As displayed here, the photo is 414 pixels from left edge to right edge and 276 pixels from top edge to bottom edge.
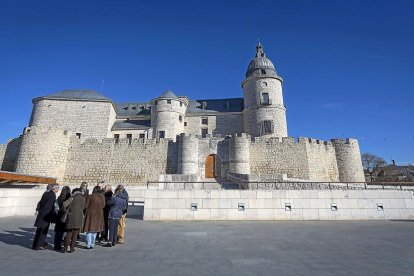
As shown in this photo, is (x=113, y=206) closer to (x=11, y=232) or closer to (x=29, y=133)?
(x=11, y=232)

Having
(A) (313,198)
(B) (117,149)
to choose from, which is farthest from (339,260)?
(B) (117,149)

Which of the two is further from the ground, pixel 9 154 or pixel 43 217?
pixel 9 154

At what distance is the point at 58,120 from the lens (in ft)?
107

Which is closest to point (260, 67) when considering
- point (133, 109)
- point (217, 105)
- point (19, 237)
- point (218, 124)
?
point (217, 105)

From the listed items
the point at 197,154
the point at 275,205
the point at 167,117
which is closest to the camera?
the point at 275,205

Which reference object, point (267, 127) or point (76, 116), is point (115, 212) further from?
point (76, 116)

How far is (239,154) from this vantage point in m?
24.8

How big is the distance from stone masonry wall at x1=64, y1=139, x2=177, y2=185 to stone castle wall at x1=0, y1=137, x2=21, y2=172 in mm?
6762

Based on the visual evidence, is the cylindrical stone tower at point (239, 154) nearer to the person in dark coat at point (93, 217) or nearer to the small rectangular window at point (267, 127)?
the small rectangular window at point (267, 127)

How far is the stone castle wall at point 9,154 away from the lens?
2666 cm

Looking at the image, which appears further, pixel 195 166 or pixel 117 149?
pixel 117 149

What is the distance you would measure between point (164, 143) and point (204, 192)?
17.4 metres

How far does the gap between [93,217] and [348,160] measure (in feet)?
93.4

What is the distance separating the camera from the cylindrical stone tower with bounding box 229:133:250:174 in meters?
24.5
